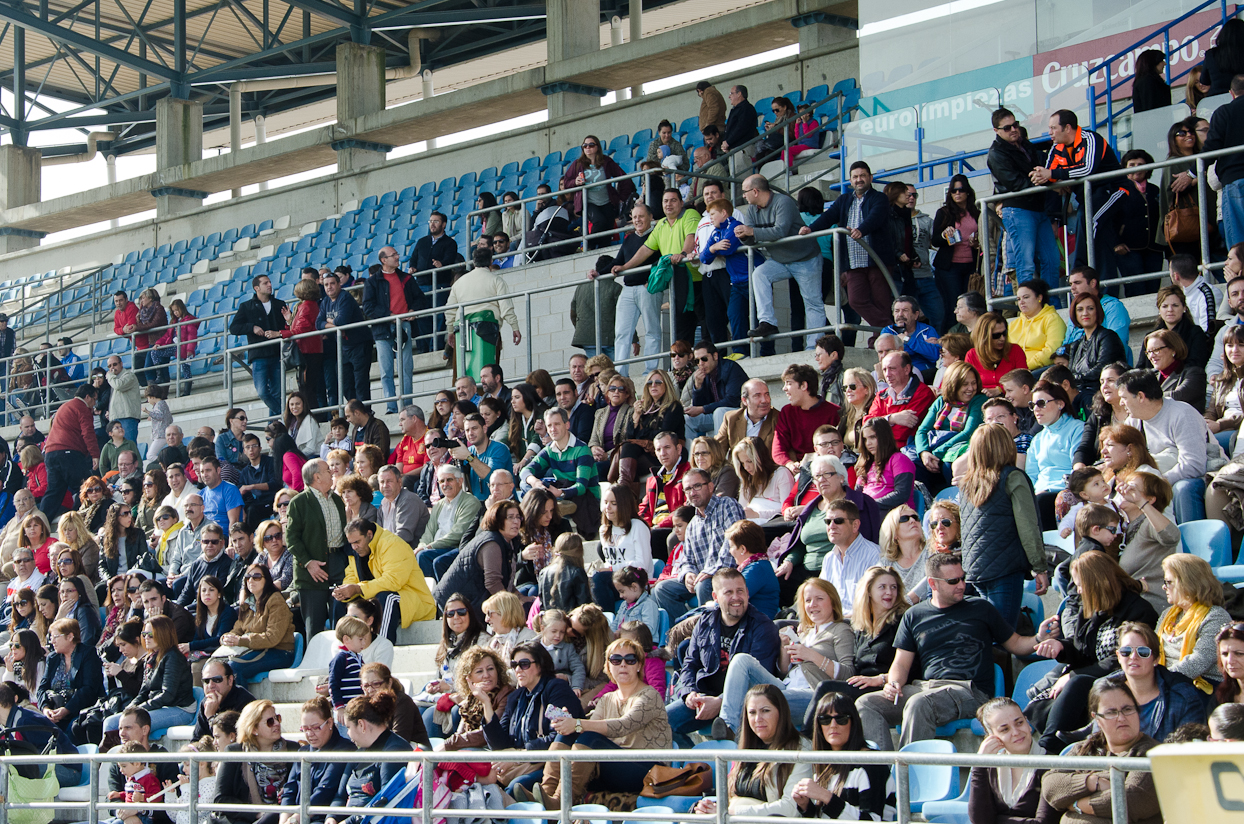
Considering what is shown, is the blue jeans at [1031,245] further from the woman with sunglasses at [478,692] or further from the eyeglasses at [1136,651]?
the eyeglasses at [1136,651]

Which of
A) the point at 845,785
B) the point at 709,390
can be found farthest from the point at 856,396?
the point at 845,785

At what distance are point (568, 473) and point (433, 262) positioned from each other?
617 cm

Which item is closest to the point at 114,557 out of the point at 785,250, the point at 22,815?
the point at 22,815

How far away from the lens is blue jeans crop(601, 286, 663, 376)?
1159 cm

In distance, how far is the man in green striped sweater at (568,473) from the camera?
9430mm

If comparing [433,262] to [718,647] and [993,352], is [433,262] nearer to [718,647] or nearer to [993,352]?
[993,352]

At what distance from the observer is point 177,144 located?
26.1 metres

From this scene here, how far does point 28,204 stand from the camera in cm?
2869

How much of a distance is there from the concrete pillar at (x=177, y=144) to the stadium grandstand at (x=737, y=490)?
7.66 m

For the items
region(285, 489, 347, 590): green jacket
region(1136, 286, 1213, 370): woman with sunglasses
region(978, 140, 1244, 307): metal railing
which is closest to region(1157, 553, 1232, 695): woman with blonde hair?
region(1136, 286, 1213, 370): woman with sunglasses

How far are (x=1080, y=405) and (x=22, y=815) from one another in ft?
19.9

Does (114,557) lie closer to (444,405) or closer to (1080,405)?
(444,405)

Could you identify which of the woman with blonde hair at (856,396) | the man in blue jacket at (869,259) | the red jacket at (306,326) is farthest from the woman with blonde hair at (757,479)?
the red jacket at (306,326)

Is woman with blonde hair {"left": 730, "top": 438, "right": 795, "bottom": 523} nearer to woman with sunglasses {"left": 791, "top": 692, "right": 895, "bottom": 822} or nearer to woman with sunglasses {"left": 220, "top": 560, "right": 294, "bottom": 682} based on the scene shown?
woman with sunglasses {"left": 791, "top": 692, "right": 895, "bottom": 822}
